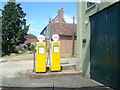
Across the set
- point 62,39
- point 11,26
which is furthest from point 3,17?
point 62,39

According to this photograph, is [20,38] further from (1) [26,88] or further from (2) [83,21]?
(1) [26,88]

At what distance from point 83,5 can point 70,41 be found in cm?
1458

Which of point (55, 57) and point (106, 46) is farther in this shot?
point (55, 57)

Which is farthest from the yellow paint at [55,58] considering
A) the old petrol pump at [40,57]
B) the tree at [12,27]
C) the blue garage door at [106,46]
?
the tree at [12,27]

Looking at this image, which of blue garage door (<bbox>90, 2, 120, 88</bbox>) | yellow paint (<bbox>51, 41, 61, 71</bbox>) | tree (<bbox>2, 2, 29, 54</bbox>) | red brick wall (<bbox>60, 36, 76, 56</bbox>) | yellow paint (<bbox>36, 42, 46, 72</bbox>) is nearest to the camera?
blue garage door (<bbox>90, 2, 120, 88</bbox>)

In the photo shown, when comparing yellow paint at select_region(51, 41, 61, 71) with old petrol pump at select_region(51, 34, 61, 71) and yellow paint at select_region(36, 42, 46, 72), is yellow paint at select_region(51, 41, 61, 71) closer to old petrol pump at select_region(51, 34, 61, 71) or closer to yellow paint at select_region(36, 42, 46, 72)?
old petrol pump at select_region(51, 34, 61, 71)

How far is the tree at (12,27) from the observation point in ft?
84.7

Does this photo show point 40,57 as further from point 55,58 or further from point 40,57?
point 55,58

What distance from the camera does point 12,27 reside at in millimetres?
26203

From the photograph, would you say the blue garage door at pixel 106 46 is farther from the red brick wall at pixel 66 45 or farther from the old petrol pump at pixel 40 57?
the red brick wall at pixel 66 45

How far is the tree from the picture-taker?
2581cm

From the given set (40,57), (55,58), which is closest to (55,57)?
(55,58)

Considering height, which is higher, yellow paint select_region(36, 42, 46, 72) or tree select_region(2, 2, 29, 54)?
tree select_region(2, 2, 29, 54)

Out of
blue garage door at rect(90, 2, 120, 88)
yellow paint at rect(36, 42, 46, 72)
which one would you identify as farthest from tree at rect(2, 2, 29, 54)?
blue garage door at rect(90, 2, 120, 88)
